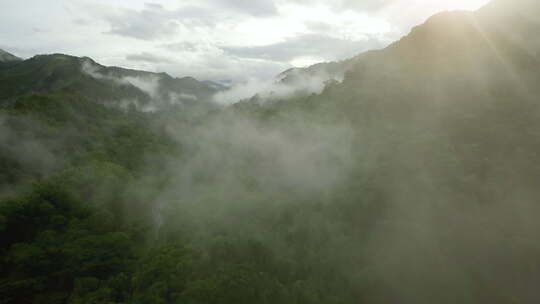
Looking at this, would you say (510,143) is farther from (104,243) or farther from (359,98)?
(104,243)

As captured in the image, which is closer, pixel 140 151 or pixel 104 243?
pixel 104 243

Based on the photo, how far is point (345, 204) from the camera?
51.6 meters

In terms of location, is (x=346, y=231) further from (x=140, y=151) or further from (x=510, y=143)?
(x=140, y=151)

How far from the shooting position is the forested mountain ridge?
3684 centimetres

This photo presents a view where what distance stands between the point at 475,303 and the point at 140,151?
8725cm

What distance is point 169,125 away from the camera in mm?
163875

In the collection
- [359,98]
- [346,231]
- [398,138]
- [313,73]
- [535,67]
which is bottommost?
[346,231]

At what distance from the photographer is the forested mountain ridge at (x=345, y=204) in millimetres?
36844

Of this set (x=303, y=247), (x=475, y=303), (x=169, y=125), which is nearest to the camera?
(x=475, y=303)

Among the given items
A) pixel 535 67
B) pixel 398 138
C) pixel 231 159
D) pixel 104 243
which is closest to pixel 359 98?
pixel 398 138

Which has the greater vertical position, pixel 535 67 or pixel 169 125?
pixel 535 67

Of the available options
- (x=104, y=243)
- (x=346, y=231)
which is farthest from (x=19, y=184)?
(x=346, y=231)

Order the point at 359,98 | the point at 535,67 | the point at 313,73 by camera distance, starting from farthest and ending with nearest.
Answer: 1. the point at 313,73
2. the point at 359,98
3. the point at 535,67

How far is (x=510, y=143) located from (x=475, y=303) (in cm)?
2482
